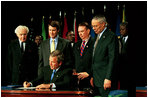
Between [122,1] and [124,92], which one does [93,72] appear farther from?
[122,1]

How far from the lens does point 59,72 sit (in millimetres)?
4871

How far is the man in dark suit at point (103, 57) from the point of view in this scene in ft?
15.1

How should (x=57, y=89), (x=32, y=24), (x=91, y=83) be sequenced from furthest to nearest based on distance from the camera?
(x=32, y=24)
(x=91, y=83)
(x=57, y=89)

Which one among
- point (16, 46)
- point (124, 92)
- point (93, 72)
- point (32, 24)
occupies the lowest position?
point (124, 92)

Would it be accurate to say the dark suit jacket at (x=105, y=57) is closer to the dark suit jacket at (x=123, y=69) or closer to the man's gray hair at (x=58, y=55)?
the dark suit jacket at (x=123, y=69)

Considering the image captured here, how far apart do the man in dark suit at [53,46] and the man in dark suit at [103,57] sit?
604mm

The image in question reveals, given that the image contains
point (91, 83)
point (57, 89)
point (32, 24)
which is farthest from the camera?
point (32, 24)

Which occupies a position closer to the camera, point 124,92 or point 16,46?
point 124,92

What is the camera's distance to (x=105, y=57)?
4.66m

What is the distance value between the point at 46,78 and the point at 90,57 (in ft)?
3.09

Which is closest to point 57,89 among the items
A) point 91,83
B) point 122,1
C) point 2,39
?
point 91,83

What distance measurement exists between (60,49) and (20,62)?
3.04 ft

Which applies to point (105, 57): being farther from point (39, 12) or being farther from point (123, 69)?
point (39, 12)

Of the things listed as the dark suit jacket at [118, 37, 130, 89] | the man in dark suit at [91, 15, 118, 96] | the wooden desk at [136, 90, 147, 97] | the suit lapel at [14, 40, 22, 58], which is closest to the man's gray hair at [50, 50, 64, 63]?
the man in dark suit at [91, 15, 118, 96]
